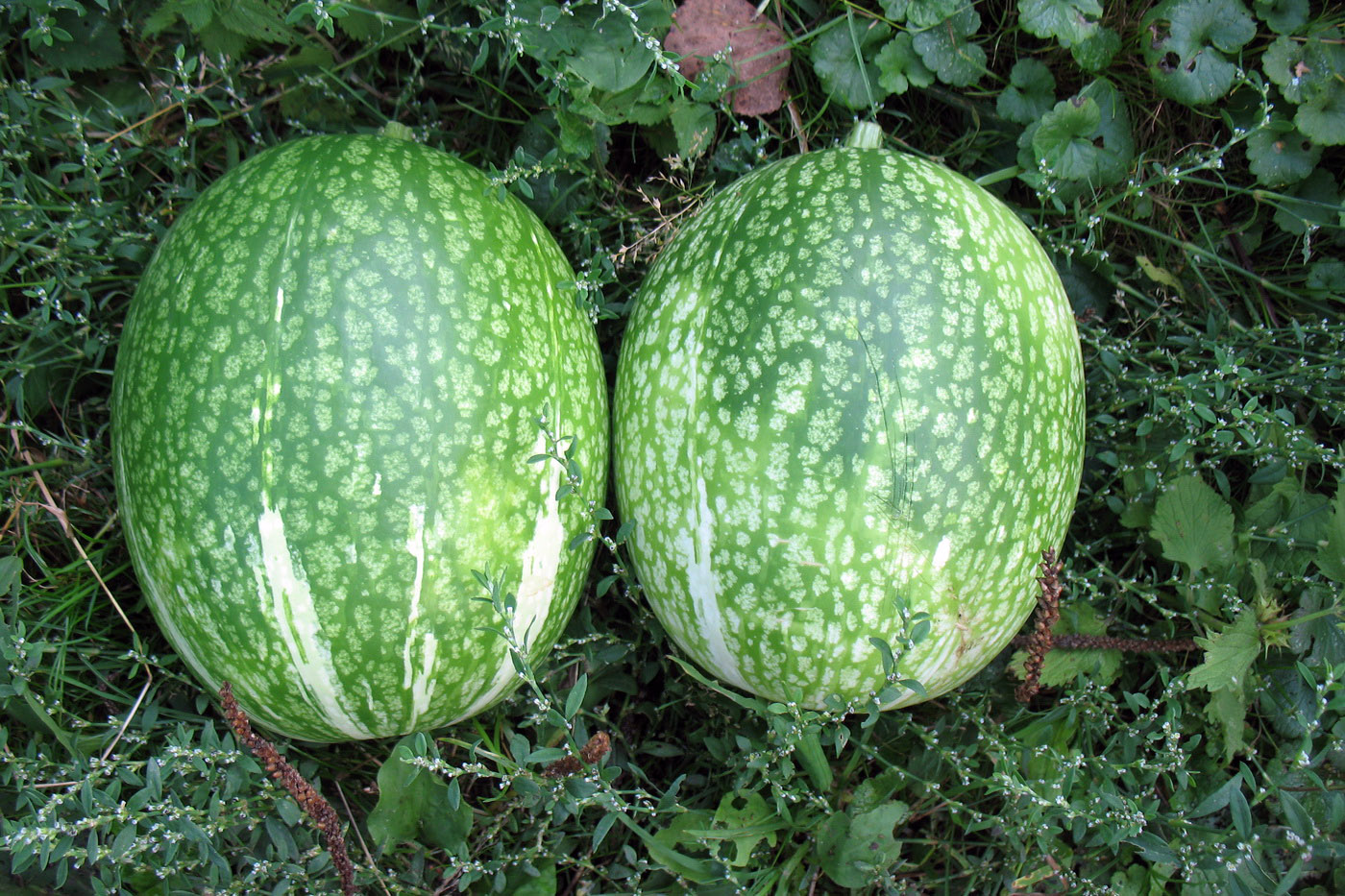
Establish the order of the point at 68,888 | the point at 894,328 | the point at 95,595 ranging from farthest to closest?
the point at 95,595 < the point at 68,888 < the point at 894,328


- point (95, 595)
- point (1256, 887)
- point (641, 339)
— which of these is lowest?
point (1256, 887)

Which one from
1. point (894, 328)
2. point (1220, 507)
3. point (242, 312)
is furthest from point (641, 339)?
point (1220, 507)

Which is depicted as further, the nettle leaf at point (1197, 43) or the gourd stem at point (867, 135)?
the nettle leaf at point (1197, 43)

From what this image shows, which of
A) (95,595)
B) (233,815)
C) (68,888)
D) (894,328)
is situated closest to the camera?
(894,328)

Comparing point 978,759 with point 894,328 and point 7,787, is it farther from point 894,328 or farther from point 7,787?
point 7,787

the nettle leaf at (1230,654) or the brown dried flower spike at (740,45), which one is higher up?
the brown dried flower spike at (740,45)

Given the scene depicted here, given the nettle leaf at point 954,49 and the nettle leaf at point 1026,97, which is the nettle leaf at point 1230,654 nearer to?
the nettle leaf at point 1026,97

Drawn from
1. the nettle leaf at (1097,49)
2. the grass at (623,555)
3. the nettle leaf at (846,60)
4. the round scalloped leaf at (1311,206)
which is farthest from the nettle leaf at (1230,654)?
the nettle leaf at (846,60)
